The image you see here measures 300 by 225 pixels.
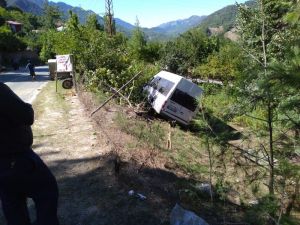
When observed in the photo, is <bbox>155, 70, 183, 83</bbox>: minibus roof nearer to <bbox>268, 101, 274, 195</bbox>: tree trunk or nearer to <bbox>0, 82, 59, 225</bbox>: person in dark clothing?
<bbox>268, 101, 274, 195</bbox>: tree trunk

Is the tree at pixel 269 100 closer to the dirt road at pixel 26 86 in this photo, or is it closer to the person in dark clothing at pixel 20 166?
the person in dark clothing at pixel 20 166

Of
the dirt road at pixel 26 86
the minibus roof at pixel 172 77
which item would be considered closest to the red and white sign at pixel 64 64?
the dirt road at pixel 26 86

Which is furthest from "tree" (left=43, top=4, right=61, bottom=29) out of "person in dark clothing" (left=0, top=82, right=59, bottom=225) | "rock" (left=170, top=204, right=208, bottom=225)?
"person in dark clothing" (left=0, top=82, right=59, bottom=225)

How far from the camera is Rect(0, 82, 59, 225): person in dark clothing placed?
321 cm

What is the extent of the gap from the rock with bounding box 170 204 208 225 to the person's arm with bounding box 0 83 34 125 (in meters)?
2.54

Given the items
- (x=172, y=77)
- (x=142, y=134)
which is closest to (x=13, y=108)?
(x=142, y=134)

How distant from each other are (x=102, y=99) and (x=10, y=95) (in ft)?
38.7

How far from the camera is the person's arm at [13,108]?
317 cm

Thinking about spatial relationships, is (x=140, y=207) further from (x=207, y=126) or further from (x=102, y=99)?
(x=102, y=99)

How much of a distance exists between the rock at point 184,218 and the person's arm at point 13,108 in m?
2.54

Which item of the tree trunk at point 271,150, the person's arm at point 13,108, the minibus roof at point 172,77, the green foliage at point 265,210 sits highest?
the person's arm at point 13,108

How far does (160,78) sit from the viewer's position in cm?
1861

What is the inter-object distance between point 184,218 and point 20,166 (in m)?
2.45

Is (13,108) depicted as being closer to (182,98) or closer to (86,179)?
(86,179)
